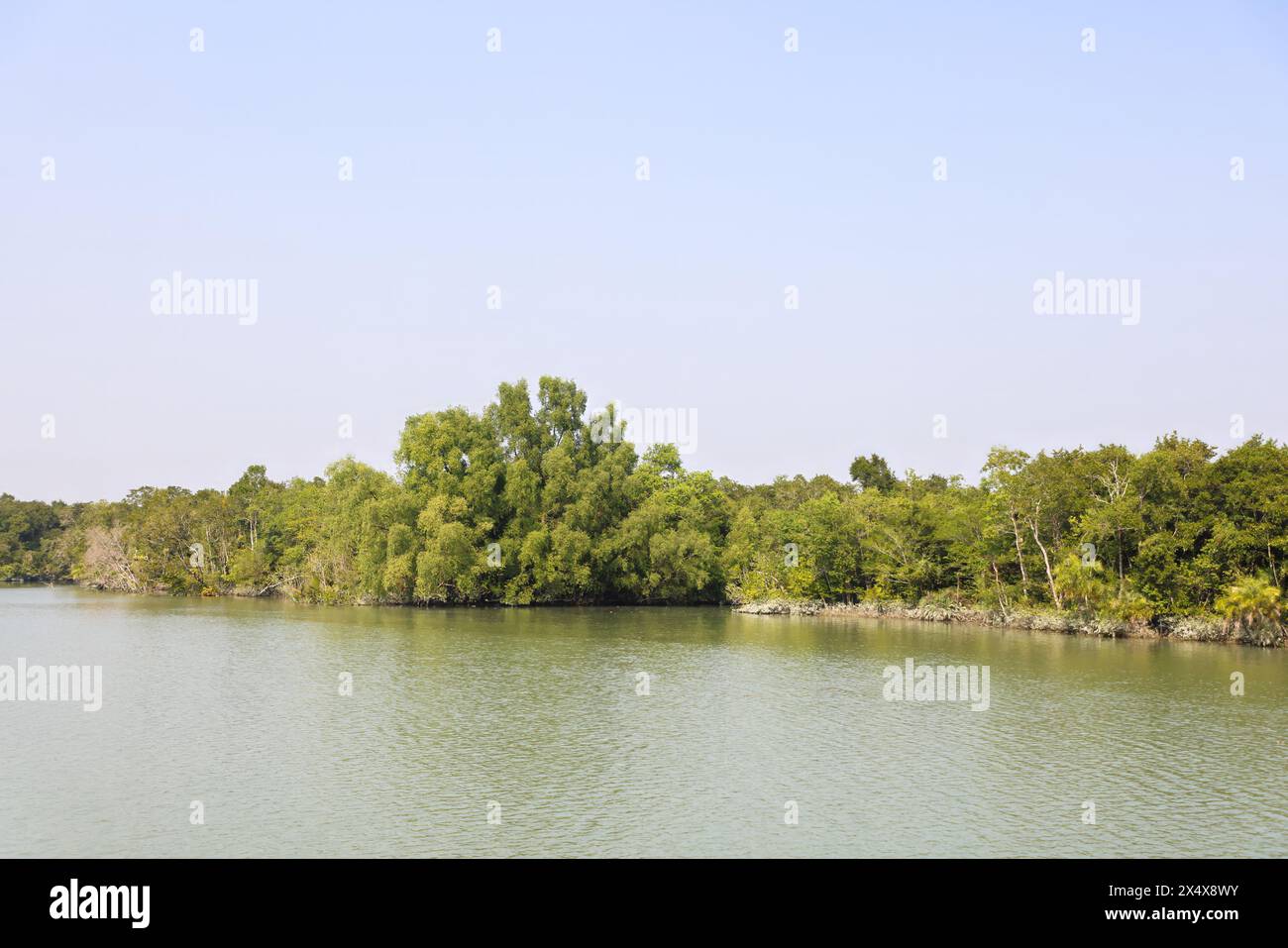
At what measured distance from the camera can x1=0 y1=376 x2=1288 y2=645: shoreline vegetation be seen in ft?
148

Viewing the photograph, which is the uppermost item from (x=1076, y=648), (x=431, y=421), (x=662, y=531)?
(x=431, y=421)

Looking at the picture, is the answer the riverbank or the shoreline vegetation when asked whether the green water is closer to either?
the riverbank

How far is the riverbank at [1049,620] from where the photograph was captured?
43688 millimetres

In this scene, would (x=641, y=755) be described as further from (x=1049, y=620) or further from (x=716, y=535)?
(x=716, y=535)

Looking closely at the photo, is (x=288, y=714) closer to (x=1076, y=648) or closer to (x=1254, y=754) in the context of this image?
(x=1254, y=754)

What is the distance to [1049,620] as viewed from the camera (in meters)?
50.4

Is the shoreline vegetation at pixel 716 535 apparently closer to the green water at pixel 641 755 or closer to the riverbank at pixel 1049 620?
the riverbank at pixel 1049 620

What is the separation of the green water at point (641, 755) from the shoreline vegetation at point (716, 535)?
576 cm

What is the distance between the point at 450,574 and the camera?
214ft

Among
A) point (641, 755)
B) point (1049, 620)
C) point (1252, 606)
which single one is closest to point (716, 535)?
point (1049, 620)

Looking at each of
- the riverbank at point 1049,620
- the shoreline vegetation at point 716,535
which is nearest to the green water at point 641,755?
the riverbank at point 1049,620
